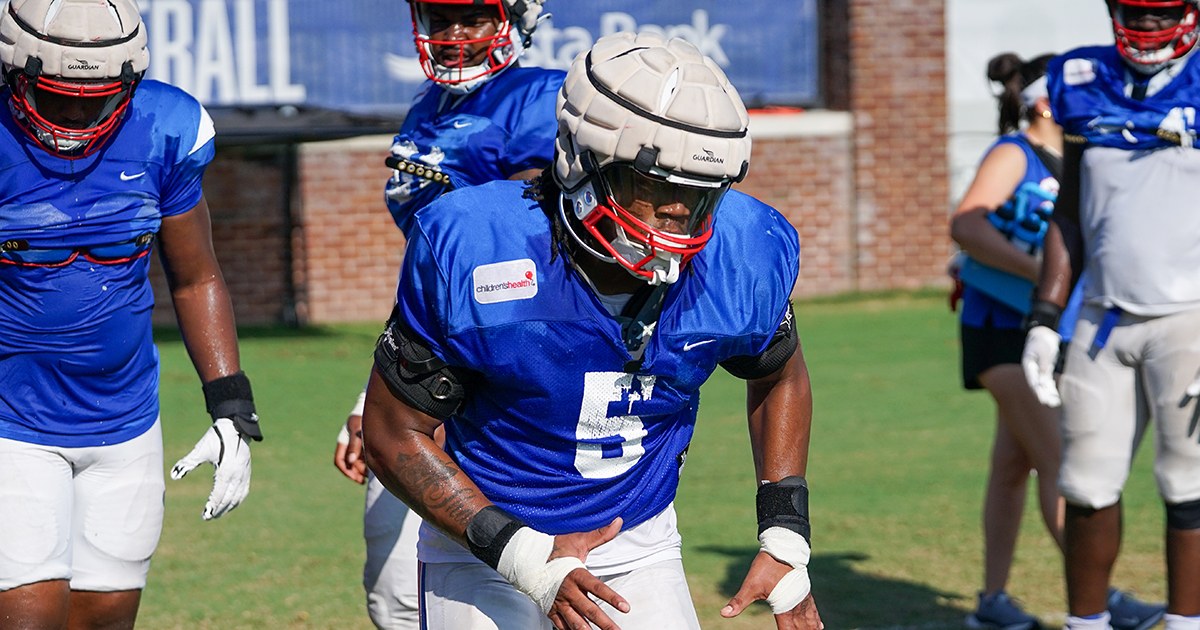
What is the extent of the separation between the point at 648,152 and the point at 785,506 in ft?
3.06

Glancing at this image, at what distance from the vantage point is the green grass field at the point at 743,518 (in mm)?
5539

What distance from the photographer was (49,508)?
3.66 meters

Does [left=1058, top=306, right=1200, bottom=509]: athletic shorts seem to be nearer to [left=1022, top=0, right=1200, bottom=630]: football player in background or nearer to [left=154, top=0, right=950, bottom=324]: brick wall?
[left=1022, top=0, right=1200, bottom=630]: football player in background

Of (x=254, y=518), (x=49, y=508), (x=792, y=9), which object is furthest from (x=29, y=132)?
(x=792, y=9)

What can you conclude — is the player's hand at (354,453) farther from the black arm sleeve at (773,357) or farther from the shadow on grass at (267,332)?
the shadow on grass at (267,332)

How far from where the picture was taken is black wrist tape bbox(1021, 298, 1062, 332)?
478 centimetres

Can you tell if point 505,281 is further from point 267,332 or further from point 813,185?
point 813,185

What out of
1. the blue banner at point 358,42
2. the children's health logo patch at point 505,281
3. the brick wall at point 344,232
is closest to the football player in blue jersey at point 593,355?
the children's health logo patch at point 505,281

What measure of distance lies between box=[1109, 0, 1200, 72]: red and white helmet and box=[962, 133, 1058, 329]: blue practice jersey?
94 centimetres

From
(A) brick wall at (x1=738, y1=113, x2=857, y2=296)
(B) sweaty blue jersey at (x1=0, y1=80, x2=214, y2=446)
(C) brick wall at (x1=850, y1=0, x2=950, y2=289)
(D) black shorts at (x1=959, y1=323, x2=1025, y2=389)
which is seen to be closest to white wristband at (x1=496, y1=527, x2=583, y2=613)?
(B) sweaty blue jersey at (x1=0, y1=80, x2=214, y2=446)

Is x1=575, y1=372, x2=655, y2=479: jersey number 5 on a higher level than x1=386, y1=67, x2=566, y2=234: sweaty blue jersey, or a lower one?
lower

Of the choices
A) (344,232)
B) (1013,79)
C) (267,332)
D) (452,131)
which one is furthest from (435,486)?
(344,232)

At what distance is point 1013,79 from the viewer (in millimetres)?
5926

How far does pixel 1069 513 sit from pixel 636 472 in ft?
7.50
